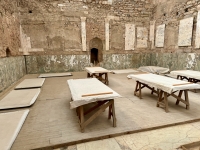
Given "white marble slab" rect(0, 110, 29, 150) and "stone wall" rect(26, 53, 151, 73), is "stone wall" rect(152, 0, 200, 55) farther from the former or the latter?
"white marble slab" rect(0, 110, 29, 150)

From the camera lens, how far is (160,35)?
26.0 feet

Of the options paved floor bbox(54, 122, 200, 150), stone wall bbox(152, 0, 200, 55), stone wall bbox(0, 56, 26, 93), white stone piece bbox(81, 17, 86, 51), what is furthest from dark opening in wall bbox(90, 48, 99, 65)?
paved floor bbox(54, 122, 200, 150)

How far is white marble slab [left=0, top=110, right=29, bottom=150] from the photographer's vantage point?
6.23 ft

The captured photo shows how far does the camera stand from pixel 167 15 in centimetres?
739

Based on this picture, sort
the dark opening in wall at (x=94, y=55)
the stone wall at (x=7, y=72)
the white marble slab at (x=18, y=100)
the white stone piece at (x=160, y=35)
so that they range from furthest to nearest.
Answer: the dark opening in wall at (x=94, y=55), the white stone piece at (x=160, y=35), the stone wall at (x=7, y=72), the white marble slab at (x=18, y=100)

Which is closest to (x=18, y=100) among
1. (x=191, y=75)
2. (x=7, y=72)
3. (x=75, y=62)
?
(x=7, y=72)

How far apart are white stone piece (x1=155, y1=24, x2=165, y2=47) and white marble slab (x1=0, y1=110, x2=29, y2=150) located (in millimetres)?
7775

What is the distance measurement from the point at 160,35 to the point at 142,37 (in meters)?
1.15

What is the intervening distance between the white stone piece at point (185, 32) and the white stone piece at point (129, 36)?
8.98 ft

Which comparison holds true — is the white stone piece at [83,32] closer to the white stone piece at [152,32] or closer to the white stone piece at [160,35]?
the white stone piece at [152,32]

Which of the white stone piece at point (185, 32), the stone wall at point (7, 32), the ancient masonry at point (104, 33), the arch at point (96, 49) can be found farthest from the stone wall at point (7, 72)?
the white stone piece at point (185, 32)

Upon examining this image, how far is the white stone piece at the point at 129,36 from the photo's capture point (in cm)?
841

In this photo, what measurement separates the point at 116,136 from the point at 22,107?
94.0 inches

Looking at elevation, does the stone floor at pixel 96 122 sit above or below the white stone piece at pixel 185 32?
below
